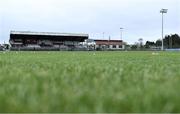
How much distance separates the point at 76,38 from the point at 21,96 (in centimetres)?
13014

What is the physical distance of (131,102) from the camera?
12.2 ft

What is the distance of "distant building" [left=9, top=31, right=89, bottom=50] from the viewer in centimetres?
12809

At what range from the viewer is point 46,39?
5217 inches

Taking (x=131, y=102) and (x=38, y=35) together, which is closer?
(x=131, y=102)

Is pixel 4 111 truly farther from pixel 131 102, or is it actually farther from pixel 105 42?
pixel 105 42

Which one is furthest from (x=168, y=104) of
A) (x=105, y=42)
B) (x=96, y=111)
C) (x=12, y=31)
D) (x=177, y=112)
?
(x=105, y=42)

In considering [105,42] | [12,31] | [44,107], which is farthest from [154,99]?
[105,42]

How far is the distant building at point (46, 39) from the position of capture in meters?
128

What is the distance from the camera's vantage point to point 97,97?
3.99m

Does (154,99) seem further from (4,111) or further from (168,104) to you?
(4,111)

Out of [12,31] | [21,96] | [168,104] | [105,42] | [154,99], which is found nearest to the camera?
[168,104]

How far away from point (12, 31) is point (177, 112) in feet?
411

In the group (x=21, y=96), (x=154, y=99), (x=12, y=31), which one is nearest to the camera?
(x=154, y=99)

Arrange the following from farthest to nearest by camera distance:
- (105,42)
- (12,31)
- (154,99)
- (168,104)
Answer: (105,42)
(12,31)
(154,99)
(168,104)
